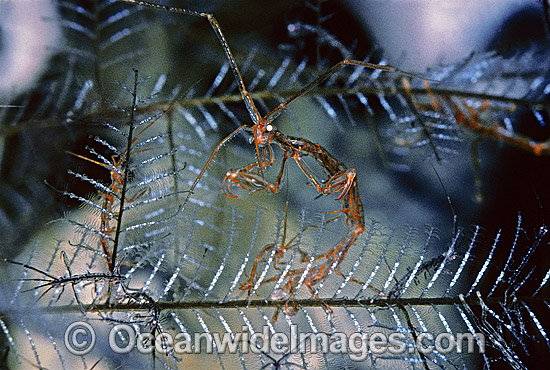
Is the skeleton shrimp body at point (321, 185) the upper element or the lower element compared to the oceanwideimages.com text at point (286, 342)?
upper

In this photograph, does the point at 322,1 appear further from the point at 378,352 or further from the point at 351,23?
the point at 378,352

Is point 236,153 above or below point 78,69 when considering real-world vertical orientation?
below

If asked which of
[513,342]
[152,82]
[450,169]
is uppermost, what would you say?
[152,82]

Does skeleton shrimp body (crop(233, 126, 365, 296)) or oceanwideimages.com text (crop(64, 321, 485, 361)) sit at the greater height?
skeleton shrimp body (crop(233, 126, 365, 296))

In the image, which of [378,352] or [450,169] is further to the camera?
[450,169]

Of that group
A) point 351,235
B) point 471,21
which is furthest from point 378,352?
point 471,21

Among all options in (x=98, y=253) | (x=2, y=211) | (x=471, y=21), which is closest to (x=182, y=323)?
(x=98, y=253)

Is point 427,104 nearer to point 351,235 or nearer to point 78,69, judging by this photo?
point 351,235

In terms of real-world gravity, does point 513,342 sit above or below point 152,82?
below

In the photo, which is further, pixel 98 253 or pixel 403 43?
pixel 403 43
